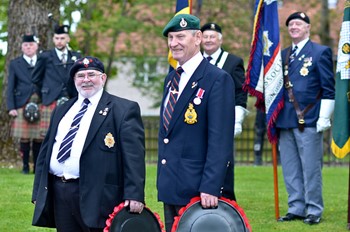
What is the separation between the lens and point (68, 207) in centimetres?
710

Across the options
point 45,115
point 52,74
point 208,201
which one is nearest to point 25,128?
point 45,115

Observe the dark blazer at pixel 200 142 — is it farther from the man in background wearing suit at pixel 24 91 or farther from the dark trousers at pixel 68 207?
the man in background wearing suit at pixel 24 91

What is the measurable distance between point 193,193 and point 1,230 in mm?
3489

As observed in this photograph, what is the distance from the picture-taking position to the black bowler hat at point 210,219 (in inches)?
262

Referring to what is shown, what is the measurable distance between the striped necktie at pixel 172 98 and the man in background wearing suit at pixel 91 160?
22cm

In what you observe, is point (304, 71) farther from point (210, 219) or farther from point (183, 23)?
point (210, 219)

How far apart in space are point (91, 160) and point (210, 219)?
1.04 metres

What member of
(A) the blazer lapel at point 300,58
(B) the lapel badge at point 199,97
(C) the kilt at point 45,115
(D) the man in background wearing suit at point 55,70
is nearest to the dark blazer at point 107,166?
(B) the lapel badge at point 199,97

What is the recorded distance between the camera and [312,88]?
10742 mm

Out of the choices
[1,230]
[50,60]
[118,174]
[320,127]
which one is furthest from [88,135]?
[50,60]

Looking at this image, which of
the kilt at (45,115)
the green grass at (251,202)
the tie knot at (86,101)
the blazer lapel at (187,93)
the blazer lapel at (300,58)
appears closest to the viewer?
the blazer lapel at (187,93)

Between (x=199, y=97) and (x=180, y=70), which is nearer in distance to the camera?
(x=199, y=97)

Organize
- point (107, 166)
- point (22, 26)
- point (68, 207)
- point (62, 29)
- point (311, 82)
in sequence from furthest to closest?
point (22, 26) < point (62, 29) < point (311, 82) < point (68, 207) < point (107, 166)

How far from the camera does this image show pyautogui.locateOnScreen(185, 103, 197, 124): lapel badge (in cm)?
688
